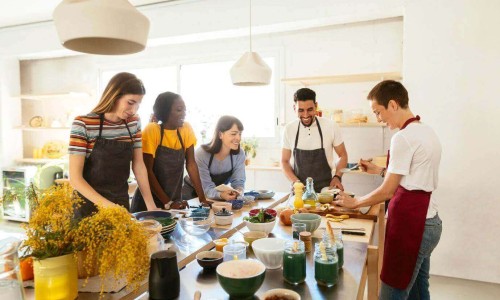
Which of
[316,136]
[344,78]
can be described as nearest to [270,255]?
[316,136]

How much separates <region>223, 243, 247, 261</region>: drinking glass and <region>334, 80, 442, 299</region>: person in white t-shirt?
0.95 meters

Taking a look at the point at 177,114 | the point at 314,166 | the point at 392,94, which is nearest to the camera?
the point at 392,94

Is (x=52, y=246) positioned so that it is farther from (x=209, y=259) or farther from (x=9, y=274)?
(x=209, y=259)

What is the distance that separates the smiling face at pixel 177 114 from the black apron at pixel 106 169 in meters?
0.39

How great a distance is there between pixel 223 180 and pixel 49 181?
347 cm

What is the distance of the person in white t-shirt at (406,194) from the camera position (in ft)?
6.22

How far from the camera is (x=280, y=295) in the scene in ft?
3.78

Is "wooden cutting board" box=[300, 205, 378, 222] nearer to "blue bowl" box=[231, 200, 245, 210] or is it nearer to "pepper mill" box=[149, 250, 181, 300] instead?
"blue bowl" box=[231, 200, 245, 210]

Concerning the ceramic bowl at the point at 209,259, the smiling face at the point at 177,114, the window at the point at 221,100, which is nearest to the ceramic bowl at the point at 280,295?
the ceramic bowl at the point at 209,259

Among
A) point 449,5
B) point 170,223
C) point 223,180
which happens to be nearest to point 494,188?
point 449,5

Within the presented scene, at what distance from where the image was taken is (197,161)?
2.89m

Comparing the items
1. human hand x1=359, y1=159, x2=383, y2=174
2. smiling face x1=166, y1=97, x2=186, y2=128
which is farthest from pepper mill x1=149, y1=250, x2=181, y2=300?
human hand x1=359, y1=159, x2=383, y2=174

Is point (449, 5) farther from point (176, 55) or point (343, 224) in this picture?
point (176, 55)

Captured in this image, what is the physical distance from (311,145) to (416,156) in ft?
4.68
